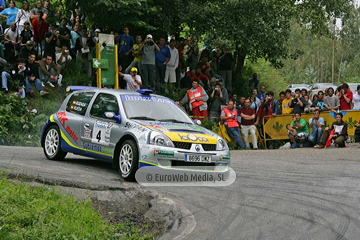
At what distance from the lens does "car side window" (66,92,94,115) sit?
11.8m

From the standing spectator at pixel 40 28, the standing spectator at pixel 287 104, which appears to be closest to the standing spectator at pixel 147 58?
the standing spectator at pixel 40 28

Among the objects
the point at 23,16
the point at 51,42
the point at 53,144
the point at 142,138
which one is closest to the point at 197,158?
the point at 142,138

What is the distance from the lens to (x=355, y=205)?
808 centimetres

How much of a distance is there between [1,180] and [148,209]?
209cm

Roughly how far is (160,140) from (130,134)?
64cm

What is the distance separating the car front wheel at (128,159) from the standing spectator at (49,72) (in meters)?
9.83

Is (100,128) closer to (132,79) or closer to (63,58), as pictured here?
(132,79)

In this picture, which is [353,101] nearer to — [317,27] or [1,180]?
[317,27]

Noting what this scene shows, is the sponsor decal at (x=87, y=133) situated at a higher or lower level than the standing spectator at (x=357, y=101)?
lower

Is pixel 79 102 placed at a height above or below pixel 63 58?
below

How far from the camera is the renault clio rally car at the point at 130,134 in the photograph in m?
9.68

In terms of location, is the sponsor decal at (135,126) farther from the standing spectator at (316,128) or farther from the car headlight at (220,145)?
the standing spectator at (316,128)

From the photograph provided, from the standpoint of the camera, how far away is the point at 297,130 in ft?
61.7

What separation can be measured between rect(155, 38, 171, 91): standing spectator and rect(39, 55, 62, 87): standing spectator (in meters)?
3.57
